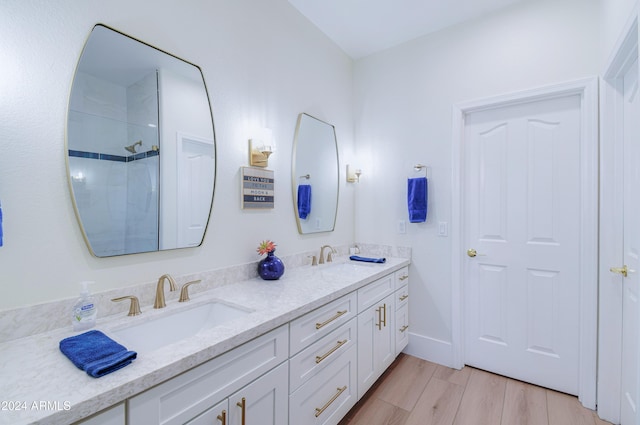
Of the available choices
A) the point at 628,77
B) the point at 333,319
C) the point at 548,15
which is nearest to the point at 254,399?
the point at 333,319

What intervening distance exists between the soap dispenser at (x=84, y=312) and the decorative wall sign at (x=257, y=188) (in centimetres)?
89

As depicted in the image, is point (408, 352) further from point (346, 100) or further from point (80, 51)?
point (80, 51)

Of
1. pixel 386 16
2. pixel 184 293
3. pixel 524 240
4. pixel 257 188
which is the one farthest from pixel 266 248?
pixel 386 16

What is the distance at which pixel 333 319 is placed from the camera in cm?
158

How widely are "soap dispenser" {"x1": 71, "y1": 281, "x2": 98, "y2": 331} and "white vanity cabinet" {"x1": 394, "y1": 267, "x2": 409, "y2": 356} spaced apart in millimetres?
1951

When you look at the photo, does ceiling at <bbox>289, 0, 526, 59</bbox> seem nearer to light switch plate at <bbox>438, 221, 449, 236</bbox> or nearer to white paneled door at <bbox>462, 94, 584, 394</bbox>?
white paneled door at <bbox>462, 94, 584, 394</bbox>

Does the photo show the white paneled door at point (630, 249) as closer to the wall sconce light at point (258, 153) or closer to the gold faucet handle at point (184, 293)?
the wall sconce light at point (258, 153)

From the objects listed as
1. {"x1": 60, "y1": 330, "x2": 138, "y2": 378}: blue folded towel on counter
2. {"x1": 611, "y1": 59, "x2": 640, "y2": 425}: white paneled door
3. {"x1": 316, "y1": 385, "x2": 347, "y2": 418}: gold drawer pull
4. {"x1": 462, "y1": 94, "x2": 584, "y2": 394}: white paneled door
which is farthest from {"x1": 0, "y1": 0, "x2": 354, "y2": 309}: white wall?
{"x1": 611, "y1": 59, "x2": 640, "y2": 425}: white paneled door

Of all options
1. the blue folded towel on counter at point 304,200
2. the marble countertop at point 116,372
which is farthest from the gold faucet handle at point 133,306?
the blue folded towel on counter at point 304,200

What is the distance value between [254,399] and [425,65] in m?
2.75

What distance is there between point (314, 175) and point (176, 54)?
50.1 inches

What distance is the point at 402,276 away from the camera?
2.49 meters

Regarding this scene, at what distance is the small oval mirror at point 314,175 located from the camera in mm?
2279

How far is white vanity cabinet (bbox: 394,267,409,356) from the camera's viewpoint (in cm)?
238
